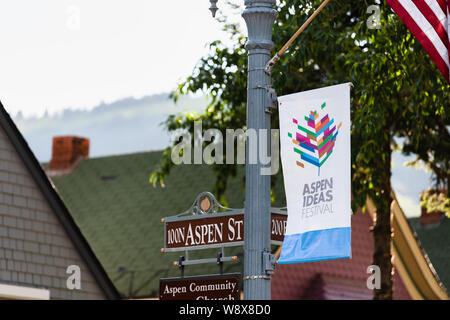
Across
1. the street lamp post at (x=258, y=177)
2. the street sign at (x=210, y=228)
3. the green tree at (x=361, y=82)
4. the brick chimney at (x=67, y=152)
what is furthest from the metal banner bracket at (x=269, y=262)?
the brick chimney at (x=67, y=152)

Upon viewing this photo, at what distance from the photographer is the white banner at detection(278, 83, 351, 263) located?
8258 millimetres

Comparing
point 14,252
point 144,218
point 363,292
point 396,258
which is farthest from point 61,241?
point 396,258

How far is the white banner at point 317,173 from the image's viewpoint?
27.1ft

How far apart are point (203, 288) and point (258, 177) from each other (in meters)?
1.28

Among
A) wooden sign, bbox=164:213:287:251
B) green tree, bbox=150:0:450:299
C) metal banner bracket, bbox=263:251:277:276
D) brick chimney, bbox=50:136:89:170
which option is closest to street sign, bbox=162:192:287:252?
wooden sign, bbox=164:213:287:251

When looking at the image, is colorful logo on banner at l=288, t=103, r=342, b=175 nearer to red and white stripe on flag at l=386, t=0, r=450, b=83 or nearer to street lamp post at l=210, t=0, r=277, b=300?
street lamp post at l=210, t=0, r=277, b=300

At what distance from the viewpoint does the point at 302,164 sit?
28.5ft

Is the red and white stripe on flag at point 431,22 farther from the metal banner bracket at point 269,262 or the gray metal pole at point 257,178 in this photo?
the metal banner bracket at point 269,262

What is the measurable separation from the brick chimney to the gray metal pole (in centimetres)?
2170

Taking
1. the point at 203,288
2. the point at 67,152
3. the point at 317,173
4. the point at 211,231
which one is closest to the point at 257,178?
the point at 317,173

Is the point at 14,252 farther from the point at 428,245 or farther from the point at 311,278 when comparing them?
the point at 428,245

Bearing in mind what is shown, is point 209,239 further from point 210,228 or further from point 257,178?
point 257,178

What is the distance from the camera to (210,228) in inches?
378

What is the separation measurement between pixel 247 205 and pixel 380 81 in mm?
8944
